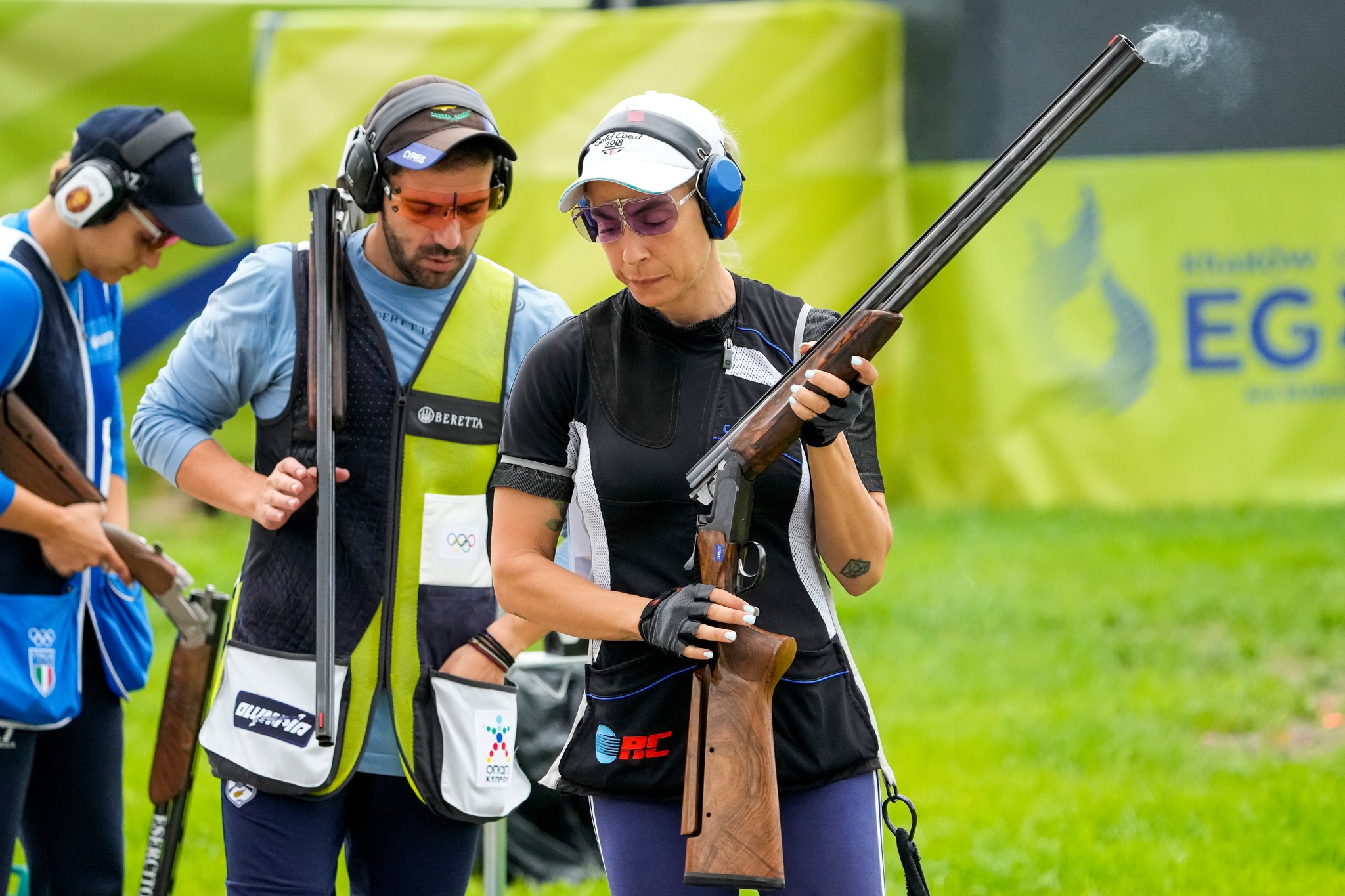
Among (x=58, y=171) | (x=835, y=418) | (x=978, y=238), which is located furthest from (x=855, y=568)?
(x=978, y=238)

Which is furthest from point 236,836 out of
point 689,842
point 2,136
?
point 2,136

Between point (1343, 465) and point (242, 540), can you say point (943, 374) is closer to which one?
point (1343, 465)

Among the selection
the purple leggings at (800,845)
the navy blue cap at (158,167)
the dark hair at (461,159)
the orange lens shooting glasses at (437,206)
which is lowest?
the purple leggings at (800,845)

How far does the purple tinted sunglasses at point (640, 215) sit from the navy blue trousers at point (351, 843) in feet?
4.34

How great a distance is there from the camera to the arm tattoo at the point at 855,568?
2.96 m

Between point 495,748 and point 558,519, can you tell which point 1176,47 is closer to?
point 558,519

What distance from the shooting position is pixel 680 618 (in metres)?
2.76

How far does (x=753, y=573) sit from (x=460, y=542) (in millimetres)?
834

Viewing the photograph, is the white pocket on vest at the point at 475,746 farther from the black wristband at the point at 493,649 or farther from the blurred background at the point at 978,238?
the blurred background at the point at 978,238

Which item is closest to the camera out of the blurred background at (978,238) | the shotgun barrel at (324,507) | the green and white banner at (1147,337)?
the shotgun barrel at (324,507)

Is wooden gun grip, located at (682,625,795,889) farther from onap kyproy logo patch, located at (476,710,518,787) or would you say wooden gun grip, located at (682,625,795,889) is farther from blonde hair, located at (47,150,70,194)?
blonde hair, located at (47,150,70,194)

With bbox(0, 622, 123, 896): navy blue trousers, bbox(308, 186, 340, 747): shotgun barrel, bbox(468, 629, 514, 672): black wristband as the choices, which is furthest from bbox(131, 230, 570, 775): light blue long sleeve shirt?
bbox(0, 622, 123, 896): navy blue trousers

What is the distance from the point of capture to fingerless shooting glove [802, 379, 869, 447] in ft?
9.15

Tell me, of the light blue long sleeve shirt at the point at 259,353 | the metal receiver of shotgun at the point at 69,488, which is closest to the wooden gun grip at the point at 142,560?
the metal receiver of shotgun at the point at 69,488
